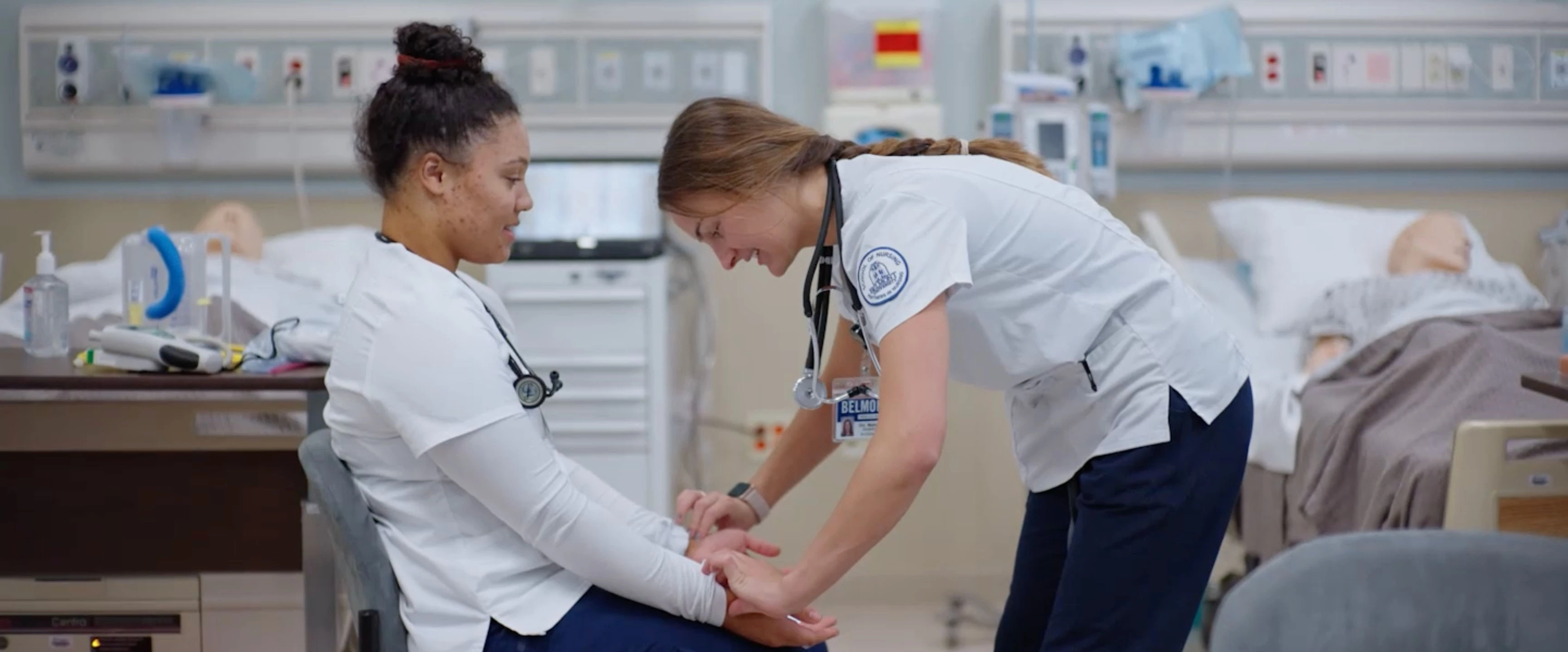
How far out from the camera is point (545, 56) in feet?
12.8

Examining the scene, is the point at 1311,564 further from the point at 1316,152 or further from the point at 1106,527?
the point at 1316,152

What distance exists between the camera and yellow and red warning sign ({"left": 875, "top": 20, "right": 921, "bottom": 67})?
3.79 meters

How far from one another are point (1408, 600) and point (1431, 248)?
2.66m

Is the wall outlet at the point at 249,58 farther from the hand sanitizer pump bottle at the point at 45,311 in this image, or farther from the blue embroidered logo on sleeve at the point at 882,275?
the blue embroidered logo on sleeve at the point at 882,275

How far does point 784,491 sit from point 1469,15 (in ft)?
9.74

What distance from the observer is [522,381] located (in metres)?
1.54

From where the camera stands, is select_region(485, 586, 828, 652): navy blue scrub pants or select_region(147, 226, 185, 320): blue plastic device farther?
select_region(147, 226, 185, 320): blue plastic device

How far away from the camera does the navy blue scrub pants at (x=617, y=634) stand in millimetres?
1536

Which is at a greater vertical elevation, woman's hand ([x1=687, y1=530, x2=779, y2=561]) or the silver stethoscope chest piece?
the silver stethoscope chest piece

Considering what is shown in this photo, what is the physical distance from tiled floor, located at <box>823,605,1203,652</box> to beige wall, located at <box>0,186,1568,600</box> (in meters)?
0.13

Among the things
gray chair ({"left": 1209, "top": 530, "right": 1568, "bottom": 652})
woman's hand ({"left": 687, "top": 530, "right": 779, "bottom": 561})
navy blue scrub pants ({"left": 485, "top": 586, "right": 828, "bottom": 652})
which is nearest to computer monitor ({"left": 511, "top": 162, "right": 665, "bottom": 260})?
woman's hand ({"left": 687, "top": 530, "right": 779, "bottom": 561})

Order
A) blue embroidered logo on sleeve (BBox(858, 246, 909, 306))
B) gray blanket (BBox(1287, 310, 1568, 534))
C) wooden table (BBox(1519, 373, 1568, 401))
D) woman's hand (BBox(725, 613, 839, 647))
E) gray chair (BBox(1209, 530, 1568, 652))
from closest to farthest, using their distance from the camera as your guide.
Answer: gray chair (BBox(1209, 530, 1568, 652)), blue embroidered logo on sleeve (BBox(858, 246, 909, 306)), woman's hand (BBox(725, 613, 839, 647)), wooden table (BBox(1519, 373, 1568, 401)), gray blanket (BBox(1287, 310, 1568, 534))

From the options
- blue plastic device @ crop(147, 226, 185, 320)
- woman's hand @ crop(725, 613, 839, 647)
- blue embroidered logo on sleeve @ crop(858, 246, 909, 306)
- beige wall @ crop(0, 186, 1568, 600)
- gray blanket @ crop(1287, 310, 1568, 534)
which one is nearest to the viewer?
blue embroidered logo on sleeve @ crop(858, 246, 909, 306)

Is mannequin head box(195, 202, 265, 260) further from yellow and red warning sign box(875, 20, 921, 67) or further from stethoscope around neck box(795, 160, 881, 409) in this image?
stethoscope around neck box(795, 160, 881, 409)
